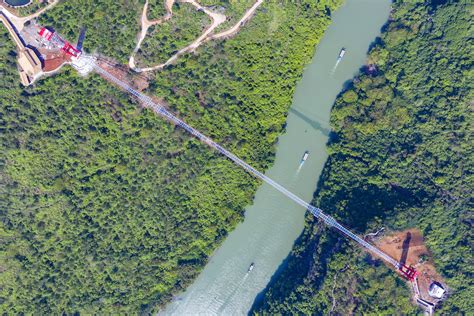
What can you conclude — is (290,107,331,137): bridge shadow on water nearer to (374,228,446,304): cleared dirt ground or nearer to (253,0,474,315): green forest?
(253,0,474,315): green forest

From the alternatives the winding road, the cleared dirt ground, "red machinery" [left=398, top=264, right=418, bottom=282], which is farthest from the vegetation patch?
"red machinery" [left=398, top=264, right=418, bottom=282]

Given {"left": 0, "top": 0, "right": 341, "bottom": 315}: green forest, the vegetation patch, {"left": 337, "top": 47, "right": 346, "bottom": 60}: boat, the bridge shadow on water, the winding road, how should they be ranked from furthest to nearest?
{"left": 337, "top": 47, "right": 346, "bottom": 60}: boat, the bridge shadow on water, the winding road, the vegetation patch, {"left": 0, "top": 0, "right": 341, "bottom": 315}: green forest

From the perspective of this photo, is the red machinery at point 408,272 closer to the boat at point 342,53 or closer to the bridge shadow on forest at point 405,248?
the bridge shadow on forest at point 405,248

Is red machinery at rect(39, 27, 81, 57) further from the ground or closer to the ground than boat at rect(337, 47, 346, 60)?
closer to the ground

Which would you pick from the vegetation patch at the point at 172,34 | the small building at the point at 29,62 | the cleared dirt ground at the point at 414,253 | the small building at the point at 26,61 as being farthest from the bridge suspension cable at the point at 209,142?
the small building at the point at 26,61

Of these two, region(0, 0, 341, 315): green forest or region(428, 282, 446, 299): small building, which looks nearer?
region(428, 282, 446, 299): small building

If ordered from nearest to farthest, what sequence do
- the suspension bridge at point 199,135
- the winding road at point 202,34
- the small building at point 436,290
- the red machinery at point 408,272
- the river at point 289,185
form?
1. the small building at point 436,290
2. the red machinery at point 408,272
3. the suspension bridge at point 199,135
4. the winding road at point 202,34
5. the river at point 289,185
